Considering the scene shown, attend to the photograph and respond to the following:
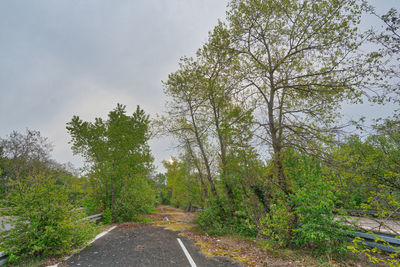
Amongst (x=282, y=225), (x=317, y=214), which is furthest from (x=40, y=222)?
(x=317, y=214)

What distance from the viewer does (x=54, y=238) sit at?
5.28 metres

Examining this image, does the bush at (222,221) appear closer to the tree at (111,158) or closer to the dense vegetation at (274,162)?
the dense vegetation at (274,162)

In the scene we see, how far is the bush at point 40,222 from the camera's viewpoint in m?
4.86

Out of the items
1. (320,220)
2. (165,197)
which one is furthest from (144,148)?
(165,197)

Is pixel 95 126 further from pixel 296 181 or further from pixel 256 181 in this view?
pixel 296 181

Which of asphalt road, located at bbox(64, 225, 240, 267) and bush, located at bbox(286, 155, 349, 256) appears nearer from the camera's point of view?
asphalt road, located at bbox(64, 225, 240, 267)

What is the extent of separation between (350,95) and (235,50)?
473 cm

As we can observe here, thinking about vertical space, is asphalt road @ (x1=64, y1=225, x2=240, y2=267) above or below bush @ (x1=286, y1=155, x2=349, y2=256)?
below

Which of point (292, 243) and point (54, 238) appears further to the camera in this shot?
Result: point (292, 243)

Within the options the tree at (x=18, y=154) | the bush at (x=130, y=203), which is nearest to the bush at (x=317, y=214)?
the bush at (x=130, y=203)

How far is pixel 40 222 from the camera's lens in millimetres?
5238

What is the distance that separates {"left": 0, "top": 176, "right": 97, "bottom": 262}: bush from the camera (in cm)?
486

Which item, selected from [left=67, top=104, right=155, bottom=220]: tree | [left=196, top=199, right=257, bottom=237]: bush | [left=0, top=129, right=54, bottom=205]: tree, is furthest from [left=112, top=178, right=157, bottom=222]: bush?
[left=0, top=129, right=54, bottom=205]: tree

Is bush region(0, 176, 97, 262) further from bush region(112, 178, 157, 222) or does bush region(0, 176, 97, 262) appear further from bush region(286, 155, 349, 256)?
bush region(112, 178, 157, 222)
